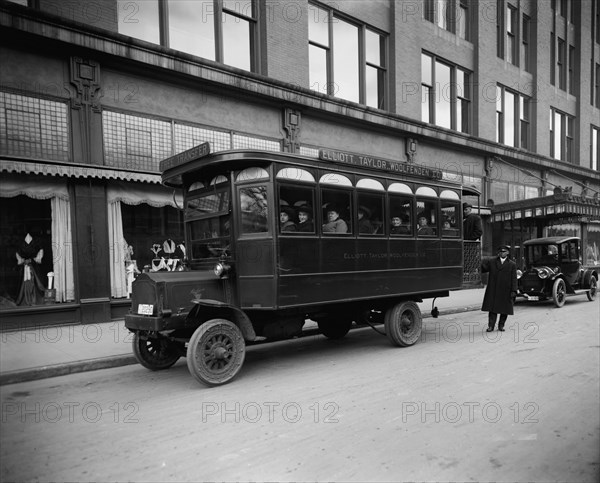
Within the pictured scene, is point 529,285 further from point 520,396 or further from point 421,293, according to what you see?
point 520,396

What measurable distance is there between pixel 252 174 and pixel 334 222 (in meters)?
1.51

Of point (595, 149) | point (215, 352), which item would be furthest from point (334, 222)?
point (595, 149)

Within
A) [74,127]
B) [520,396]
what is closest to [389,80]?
[74,127]

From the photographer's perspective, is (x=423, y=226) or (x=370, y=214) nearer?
(x=370, y=214)

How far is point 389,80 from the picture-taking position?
1706 centimetres

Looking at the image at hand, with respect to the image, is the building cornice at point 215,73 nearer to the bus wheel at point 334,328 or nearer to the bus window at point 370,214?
the bus window at point 370,214

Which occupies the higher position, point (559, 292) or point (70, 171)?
point (70, 171)

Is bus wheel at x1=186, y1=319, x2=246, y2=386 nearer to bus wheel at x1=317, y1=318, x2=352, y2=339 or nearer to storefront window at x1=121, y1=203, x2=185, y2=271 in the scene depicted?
bus wheel at x1=317, y1=318, x2=352, y2=339

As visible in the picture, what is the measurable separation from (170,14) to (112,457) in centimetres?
1113

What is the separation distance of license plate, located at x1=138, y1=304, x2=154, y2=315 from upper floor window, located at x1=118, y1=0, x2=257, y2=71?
788 cm

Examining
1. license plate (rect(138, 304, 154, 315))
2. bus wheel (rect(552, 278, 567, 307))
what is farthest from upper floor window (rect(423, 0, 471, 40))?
license plate (rect(138, 304, 154, 315))

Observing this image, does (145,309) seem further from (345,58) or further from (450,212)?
(345,58)

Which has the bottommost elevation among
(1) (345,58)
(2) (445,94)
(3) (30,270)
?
(3) (30,270)

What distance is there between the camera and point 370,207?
24.1ft
